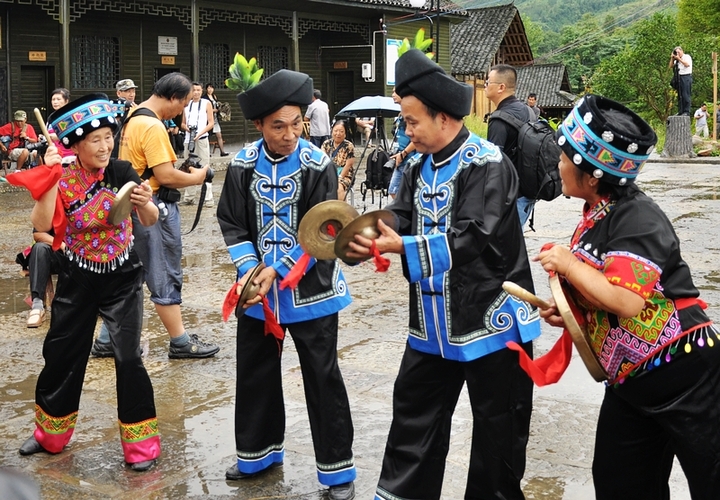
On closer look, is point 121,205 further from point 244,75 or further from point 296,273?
point 244,75

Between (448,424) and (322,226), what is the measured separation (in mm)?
954

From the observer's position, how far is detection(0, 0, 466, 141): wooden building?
67.9ft

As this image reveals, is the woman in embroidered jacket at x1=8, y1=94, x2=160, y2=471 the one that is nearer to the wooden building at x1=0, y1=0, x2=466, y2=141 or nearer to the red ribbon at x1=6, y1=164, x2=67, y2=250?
the red ribbon at x1=6, y1=164, x2=67, y2=250

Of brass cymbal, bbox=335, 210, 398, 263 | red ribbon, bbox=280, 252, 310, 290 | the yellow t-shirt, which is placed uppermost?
the yellow t-shirt

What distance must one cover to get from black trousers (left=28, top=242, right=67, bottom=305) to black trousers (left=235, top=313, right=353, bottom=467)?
346 cm

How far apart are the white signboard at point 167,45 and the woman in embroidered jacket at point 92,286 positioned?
20405 millimetres

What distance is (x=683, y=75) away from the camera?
923 inches

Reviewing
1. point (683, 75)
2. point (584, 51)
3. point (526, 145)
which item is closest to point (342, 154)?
point (526, 145)

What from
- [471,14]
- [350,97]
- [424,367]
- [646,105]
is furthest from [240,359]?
[471,14]

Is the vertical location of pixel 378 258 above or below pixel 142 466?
above

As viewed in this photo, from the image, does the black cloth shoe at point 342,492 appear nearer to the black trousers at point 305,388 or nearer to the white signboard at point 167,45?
the black trousers at point 305,388

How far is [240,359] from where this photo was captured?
4312 millimetres

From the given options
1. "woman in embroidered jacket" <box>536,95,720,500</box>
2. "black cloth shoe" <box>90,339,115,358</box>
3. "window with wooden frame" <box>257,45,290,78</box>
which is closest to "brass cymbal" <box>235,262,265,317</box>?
"woman in embroidered jacket" <box>536,95,720,500</box>

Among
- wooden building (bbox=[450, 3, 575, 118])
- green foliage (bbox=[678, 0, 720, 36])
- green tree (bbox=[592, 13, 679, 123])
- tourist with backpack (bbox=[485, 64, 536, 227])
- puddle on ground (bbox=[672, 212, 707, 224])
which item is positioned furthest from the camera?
green foliage (bbox=[678, 0, 720, 36])
